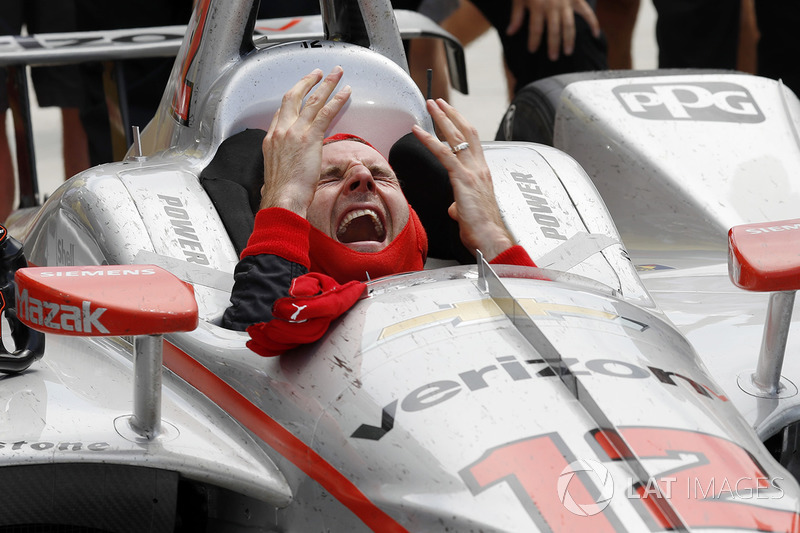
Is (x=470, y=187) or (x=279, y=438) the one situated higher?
(x=470, y=187)

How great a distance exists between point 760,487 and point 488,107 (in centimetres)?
593

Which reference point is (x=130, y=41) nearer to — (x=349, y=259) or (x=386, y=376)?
(x=349, y=259)

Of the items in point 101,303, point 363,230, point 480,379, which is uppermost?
point 101,303

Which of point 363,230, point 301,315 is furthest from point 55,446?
point 363,230

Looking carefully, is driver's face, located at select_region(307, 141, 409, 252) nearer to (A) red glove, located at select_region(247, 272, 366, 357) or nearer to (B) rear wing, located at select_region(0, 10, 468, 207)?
(A) red glove, located at select_region(247, 272, 366, 357)

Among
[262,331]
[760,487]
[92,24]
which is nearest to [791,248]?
[760,487]

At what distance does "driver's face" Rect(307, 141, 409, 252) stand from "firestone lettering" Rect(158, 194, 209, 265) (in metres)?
0.25

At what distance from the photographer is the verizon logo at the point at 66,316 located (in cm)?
156

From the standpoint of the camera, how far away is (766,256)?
1818 mm

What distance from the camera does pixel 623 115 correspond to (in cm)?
327

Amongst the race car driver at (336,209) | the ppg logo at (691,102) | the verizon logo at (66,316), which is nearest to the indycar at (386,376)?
the verizon logo at (66,316)

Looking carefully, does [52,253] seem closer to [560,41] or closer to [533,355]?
[533,355]

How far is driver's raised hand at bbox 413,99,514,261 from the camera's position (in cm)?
237

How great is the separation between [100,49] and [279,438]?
196cm
